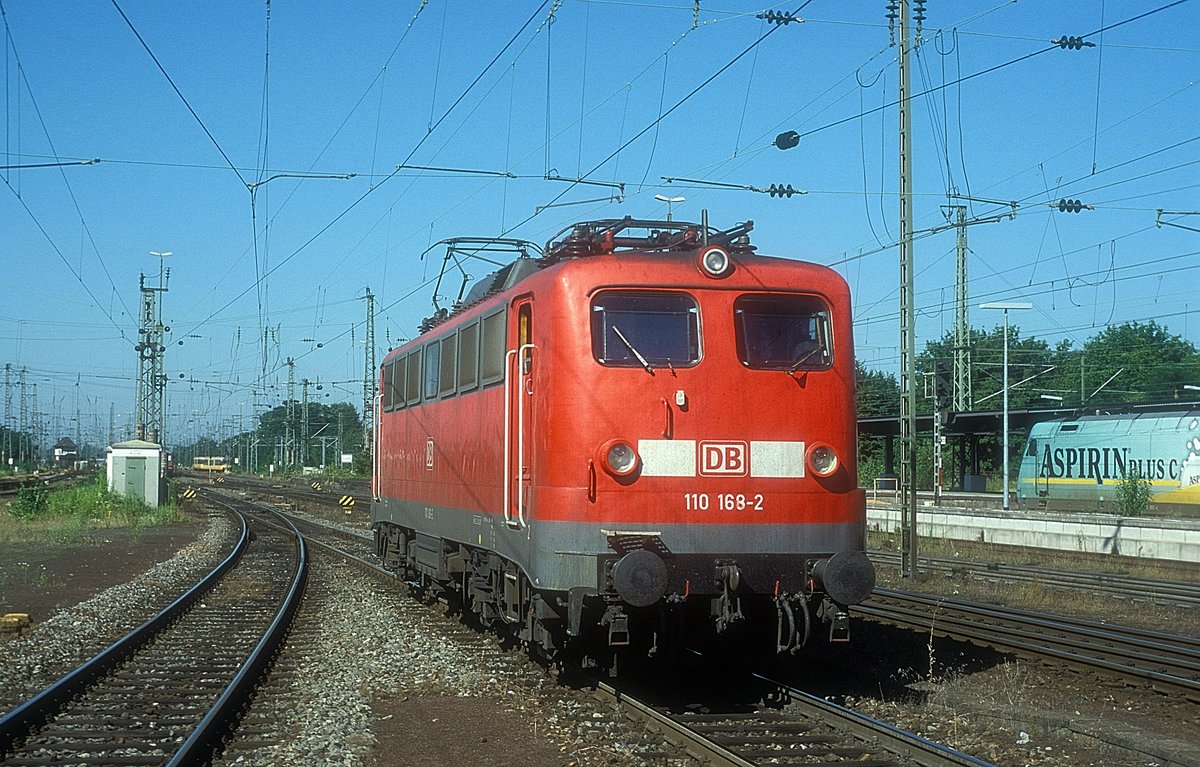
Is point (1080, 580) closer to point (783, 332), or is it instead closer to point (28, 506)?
point (783, 332)

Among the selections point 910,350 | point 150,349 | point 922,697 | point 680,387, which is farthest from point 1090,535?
point 150,349

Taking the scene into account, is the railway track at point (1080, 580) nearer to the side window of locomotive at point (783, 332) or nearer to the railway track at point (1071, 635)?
the railway track at point (1071, 635)

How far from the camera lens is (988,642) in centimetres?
1255

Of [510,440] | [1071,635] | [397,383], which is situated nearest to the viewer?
[510,440]

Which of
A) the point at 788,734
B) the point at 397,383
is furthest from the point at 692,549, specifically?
the point at 397,383

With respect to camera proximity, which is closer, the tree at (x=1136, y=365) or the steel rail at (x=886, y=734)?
the steel rail at (x=886, y=734)

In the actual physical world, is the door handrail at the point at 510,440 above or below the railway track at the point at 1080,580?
above

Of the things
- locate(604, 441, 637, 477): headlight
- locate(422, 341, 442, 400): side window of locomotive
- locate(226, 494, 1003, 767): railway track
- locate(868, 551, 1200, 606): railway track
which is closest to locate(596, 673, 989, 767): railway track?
locate(226, 494, 1003, 767): railway track

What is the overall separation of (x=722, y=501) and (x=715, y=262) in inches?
76.0

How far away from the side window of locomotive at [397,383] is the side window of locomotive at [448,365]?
284 cm

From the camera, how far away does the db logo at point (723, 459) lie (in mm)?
9219

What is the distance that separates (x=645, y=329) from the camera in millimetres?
9484

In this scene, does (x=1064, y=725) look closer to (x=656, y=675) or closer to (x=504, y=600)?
(x=656, y=675)

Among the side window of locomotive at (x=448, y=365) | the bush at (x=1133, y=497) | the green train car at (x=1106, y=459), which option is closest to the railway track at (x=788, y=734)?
the side window of locomotive at (x=448, y=365)
